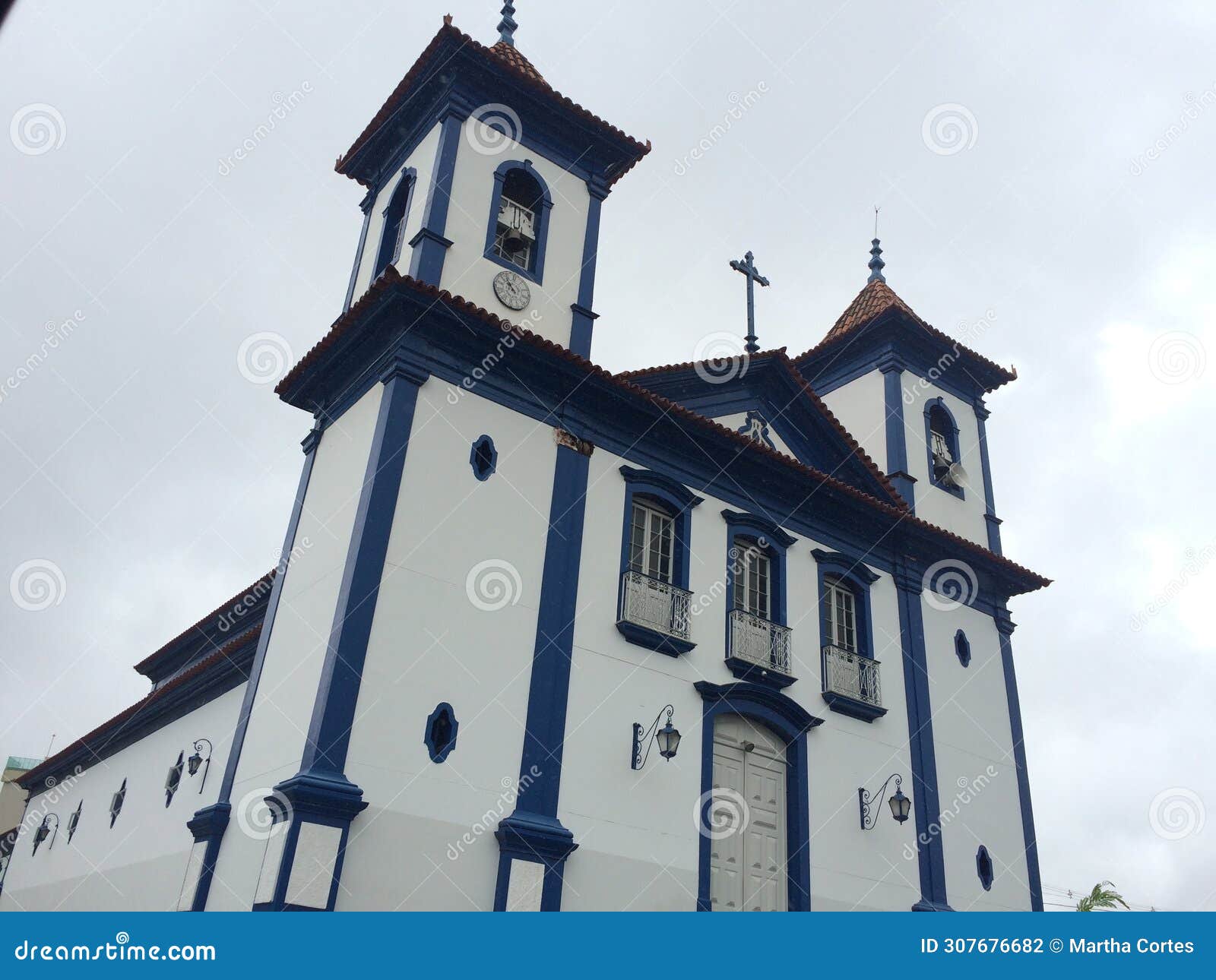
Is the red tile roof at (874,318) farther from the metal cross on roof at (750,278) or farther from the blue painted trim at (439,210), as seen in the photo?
the blue painted trim at (439,210)

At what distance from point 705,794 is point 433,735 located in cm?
323

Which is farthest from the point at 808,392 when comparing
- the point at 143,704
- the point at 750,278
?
the point at 143,704

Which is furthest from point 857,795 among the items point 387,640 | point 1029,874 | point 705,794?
point 387,640

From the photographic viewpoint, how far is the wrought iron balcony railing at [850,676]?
507 inches

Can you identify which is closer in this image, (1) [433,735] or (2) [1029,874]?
(1) [433,735]

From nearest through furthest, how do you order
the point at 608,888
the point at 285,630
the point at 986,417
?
the point at 608,888
the point at 285,630
the point at 986,417

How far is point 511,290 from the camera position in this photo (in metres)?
12.3

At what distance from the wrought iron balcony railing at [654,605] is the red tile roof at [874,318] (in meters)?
7.47

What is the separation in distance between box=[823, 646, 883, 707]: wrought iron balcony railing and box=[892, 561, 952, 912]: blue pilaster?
72 centimetres

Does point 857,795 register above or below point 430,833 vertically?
above

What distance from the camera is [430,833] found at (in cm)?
920

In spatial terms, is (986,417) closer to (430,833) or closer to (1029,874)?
(1029,874)

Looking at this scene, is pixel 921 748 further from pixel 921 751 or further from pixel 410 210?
pixel 410 210

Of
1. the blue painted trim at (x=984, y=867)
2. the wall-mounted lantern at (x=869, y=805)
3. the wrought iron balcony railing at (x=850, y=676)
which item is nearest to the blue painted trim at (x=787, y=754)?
the wrought iron balcony railing at (x=850, y=676)
